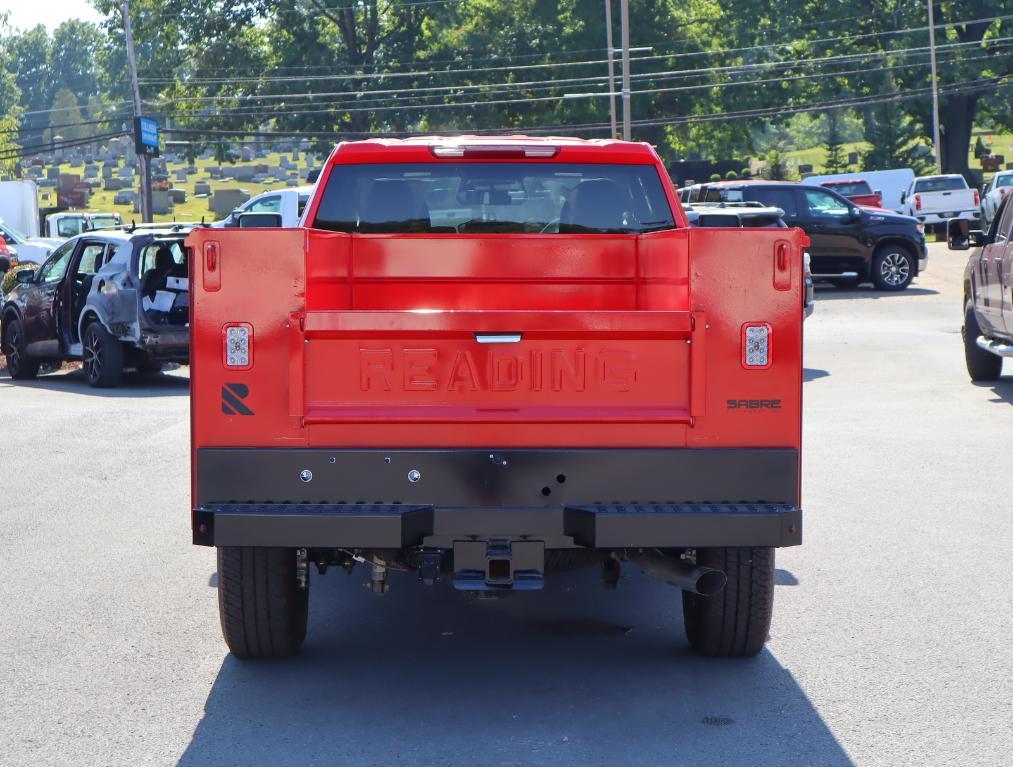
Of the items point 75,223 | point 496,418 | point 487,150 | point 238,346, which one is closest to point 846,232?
point 487,150

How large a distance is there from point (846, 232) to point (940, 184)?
68.8 ft

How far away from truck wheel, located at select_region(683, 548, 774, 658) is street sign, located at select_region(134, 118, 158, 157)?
43.3 metres

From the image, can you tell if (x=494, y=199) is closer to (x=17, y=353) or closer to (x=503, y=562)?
(x=503, y=562)

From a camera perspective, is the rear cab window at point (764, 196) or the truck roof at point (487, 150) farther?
the rear cab window at point (764, 196)

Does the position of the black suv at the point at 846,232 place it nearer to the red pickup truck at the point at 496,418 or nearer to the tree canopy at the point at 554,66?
the red pickup truck at the point at 496,418

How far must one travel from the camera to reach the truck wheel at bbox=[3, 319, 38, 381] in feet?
58.7

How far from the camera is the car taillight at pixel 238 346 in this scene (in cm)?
532

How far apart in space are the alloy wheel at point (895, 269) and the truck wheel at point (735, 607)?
2231 cm

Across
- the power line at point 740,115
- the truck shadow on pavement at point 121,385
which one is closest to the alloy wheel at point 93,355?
the truck shadow on pavement at point 121,385

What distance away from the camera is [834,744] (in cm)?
496

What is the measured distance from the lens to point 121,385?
17.0 m

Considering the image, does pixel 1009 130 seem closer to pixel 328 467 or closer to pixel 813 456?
pixel 813 456

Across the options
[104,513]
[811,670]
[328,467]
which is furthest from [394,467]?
[104,513]

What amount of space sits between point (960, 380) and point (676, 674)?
10.7 meters
